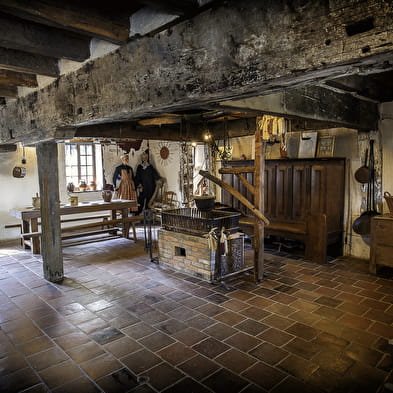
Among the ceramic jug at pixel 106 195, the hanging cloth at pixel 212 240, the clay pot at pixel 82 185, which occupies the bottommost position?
the hanging cloth at pixel 212 240

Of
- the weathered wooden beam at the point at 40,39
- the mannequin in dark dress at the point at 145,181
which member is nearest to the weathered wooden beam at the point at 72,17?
the weathered wooden beam at the point at 40,39

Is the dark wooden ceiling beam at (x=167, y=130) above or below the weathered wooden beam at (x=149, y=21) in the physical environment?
below

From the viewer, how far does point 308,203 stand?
5.91 m

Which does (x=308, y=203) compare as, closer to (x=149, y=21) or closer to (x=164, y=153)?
(x=149, y=21)

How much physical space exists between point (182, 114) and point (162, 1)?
12.1ft

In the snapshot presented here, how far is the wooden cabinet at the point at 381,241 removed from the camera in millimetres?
4660

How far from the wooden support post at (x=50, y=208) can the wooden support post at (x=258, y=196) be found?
284 cm

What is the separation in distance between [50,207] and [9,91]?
1.59m

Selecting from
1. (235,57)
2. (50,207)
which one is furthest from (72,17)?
(50,207)

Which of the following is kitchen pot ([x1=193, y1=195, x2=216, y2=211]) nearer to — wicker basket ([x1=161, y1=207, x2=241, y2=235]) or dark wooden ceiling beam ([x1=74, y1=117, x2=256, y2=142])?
wicker basket ([x1=161, y1=207, x2=241, y2=235])

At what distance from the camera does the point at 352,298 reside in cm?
404

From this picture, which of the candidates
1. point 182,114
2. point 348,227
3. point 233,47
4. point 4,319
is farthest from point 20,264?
point 348,227

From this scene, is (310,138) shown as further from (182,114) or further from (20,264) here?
(20,264)

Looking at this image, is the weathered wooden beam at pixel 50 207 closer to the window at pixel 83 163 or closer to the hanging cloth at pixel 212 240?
the hanging cloth at pixel 212 240
